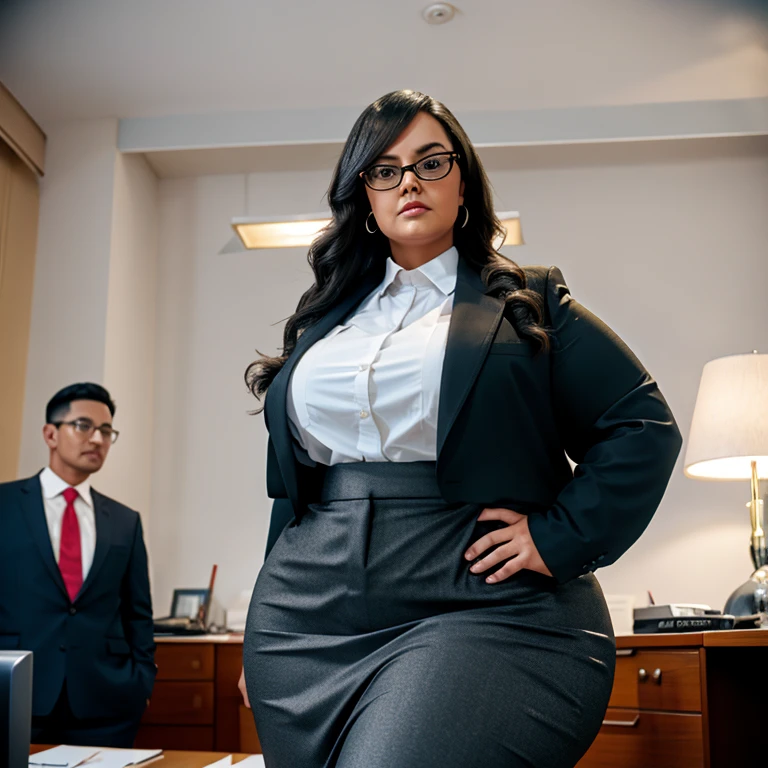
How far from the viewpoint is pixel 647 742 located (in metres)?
2.45

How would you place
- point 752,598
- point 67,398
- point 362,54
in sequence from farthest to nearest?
point 362,54, point 67,398, point 752,598

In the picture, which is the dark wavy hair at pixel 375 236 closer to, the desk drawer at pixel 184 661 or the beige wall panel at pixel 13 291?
the desk drawer at pixel 184 661

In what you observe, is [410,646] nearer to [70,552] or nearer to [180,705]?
[70,552]

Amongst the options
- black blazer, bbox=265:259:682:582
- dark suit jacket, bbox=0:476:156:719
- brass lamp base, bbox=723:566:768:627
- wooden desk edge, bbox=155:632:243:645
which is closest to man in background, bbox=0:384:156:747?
dark suit jacket, bbox=0:476:156:719

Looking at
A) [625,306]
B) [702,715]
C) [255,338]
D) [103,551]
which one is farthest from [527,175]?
[702,715]

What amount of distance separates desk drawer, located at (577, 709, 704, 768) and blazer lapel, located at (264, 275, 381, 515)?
53.5 inches

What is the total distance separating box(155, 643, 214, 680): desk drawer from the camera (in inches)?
149

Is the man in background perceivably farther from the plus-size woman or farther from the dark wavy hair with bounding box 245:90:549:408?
the plus-size woman

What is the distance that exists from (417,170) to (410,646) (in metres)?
0.77

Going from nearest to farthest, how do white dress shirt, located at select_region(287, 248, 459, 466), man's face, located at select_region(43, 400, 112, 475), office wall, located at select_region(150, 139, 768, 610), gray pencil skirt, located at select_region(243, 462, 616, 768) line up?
1. gray pencil skirt, located at select_region(243, 462, 616, 768)
2. white dress shirt, located at select_region(287, 248, 459, 466)
3. man's face, located at select_region(43, 400, 112, 475)
4. office wall, located at select_region(150, 139, 768, 610)

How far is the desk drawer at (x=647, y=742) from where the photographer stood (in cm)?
230

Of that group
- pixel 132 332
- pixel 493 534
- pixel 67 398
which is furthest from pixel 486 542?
pixel 132 332

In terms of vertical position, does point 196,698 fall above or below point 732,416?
below

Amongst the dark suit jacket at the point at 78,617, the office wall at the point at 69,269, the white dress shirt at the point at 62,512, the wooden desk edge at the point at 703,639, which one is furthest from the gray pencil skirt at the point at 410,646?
the office wall at the point at 69,269
